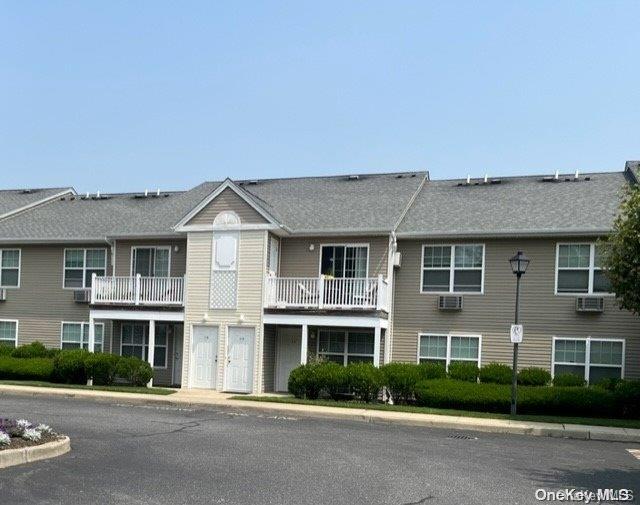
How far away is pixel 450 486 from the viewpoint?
33.7 ft

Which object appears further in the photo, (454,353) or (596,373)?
(454,353)

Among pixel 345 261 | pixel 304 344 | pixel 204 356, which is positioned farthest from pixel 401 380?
pixel 204 356

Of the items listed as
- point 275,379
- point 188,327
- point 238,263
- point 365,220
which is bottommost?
point 275,379

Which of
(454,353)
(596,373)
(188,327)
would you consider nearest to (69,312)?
(188,327)

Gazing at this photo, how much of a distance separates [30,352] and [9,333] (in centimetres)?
308

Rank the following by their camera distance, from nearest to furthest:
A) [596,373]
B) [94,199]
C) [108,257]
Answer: [596,373] → [108,257] → [94,199]

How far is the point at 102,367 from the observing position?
81.5 feet

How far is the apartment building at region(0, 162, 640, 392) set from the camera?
2367 centimetres

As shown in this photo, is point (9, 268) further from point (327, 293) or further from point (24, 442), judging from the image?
point (24, 442)

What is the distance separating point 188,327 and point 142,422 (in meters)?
9.81

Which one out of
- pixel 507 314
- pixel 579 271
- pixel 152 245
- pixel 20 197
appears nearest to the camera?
pixel 579 271

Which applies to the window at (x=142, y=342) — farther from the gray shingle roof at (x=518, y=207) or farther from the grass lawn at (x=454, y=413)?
the gray shingle roof at (x=518, y=207)

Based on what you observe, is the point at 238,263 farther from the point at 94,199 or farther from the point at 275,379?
the point at 94,199

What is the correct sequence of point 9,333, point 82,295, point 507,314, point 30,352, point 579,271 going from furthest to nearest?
1. point 9,333
2. point 82,295
3. point 30,352
4. point 507,314
5. point 579,271
